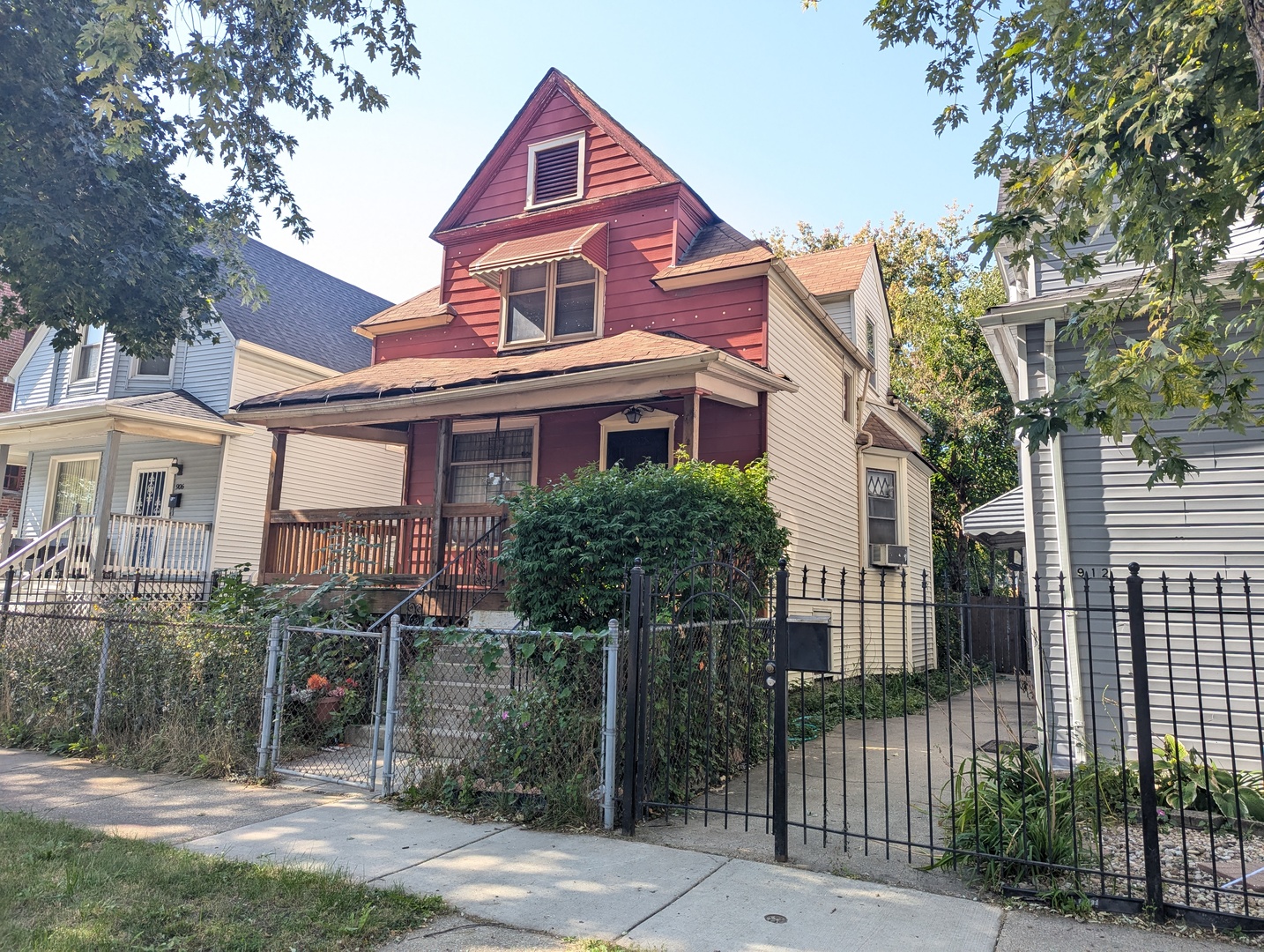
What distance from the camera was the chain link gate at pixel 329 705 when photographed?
679cm

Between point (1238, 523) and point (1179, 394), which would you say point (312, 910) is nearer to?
point (1179, 394)

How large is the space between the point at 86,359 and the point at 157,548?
654 cm

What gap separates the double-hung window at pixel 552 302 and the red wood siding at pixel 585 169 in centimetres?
141

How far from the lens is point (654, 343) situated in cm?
1074

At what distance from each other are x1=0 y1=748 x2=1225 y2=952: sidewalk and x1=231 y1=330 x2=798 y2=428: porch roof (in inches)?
214

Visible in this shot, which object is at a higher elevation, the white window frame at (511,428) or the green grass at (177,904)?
the white window frame at (511,428)

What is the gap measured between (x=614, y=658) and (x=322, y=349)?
617 inches

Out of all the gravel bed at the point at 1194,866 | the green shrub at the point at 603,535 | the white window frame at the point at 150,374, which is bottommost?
the gravel bed at the point at 1194,866

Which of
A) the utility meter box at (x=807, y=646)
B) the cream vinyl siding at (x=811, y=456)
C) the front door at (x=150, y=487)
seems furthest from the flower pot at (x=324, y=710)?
the front door at (x=150, y=487)

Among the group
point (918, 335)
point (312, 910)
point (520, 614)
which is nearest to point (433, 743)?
point (520, 614)

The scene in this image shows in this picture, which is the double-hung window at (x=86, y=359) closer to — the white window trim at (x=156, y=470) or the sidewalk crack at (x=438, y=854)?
the white window trim at (x=156, y=470)

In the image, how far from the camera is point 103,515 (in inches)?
556

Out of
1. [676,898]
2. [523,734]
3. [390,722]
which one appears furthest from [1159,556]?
[390,722]

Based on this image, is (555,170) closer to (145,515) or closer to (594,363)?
(594,363)
